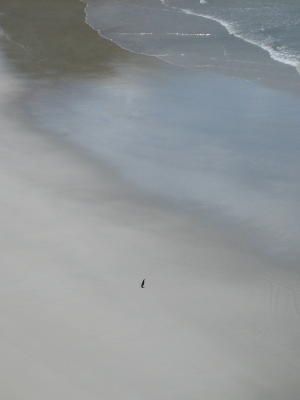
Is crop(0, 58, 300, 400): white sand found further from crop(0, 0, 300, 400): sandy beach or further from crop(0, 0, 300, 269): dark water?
crop(0, 0, 300, 269): dark water

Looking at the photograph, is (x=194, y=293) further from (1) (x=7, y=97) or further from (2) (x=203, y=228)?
(1) (x=7, y=97)

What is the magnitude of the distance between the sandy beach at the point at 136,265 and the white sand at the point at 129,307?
13 millimetres

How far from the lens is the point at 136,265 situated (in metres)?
6.93

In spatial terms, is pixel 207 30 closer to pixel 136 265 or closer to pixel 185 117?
pixel 185 117

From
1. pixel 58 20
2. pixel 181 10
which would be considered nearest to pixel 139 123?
pixel 58 20

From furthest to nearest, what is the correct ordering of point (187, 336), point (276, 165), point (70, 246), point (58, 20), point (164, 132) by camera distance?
point (58, 20) < point (164, 132) < point (276, 165) < point (70, 246) < point (187, 336)

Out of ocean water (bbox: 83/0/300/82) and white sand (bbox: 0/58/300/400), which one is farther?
ocean water (bbox: 83/0/300/82)

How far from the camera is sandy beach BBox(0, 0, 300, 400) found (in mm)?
5469

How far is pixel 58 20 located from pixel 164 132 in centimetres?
1159

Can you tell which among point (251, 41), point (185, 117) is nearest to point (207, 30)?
point (251, 41)

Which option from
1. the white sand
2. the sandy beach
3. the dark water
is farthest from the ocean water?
the white sand

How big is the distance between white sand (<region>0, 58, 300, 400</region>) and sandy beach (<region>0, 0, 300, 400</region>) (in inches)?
0.5

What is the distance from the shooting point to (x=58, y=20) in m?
21.1

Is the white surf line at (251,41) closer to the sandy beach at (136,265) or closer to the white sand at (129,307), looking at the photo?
the sandy beach at (136,265)
